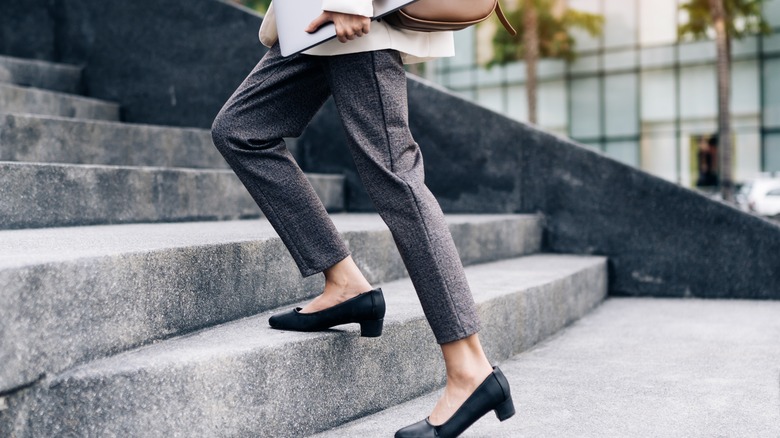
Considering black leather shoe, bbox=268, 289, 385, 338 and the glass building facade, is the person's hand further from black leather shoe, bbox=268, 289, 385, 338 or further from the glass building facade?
the glass building facade

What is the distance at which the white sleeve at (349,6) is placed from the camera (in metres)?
2.06

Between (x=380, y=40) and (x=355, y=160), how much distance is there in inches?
13.9

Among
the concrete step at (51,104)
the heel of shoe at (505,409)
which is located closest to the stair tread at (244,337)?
the heel of shoe at (505,409)

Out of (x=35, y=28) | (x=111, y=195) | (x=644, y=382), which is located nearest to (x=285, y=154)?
(x=111, y=195)

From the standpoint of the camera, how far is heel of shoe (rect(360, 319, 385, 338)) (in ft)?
8.33

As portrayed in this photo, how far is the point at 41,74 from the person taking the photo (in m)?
5.23

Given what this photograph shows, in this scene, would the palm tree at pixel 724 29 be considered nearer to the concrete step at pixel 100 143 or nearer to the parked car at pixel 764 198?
the parked car at pixel 764 198

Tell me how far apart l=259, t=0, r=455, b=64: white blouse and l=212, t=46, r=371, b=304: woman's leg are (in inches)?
5.3

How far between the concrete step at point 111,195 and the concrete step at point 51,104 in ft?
4.08

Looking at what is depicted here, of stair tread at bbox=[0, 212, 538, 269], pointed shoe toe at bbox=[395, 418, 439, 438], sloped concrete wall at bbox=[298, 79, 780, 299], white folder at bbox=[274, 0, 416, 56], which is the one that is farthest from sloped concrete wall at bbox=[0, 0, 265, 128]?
pointed shoe toe at bbox=[395, 418, 439, 438]

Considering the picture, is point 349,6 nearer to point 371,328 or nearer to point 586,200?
point 371,328

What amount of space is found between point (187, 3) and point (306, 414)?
4.01 meters

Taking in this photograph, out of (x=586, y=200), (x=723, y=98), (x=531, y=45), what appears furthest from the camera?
(x=531, y=45)

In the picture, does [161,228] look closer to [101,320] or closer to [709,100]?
[101,320]
